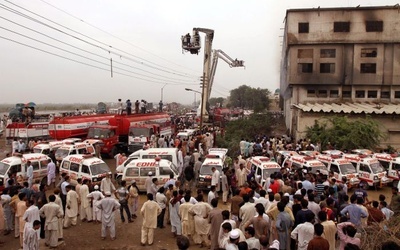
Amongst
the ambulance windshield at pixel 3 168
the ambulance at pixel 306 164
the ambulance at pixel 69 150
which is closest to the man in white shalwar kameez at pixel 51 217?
the ambulance windshield at pixel 3 168

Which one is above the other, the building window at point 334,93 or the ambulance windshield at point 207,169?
the building window at point 334,93

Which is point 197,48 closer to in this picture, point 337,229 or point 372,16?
point 372,16

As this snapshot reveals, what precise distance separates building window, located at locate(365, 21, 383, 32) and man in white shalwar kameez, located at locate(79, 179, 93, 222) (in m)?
33.0

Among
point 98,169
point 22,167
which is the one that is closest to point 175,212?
point 98,169


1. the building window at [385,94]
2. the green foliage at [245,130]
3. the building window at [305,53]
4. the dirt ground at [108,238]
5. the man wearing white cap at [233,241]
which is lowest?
the dirt ground at [108,238]

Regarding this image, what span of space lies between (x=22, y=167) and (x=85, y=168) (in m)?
2.81

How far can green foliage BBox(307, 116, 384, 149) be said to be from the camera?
23.8 meters

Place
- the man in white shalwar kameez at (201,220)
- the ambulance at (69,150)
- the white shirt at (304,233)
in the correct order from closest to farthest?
the white shirt at (304,233), the man in white shalwar kameez at (201,220), the ambulance at (69,150)

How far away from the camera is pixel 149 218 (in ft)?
34.0

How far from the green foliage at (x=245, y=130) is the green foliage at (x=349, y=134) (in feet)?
20.8

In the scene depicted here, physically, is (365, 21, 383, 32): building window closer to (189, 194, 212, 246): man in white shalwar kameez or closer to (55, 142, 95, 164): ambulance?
(55, 142, 95, 164): ambulance

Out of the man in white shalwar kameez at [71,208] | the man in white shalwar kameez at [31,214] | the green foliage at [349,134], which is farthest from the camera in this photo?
the green foliage at [349,134]

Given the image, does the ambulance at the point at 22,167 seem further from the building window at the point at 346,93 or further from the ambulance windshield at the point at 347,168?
the building window at the point at 346,93

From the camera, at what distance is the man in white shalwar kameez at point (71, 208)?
38.0 feet
